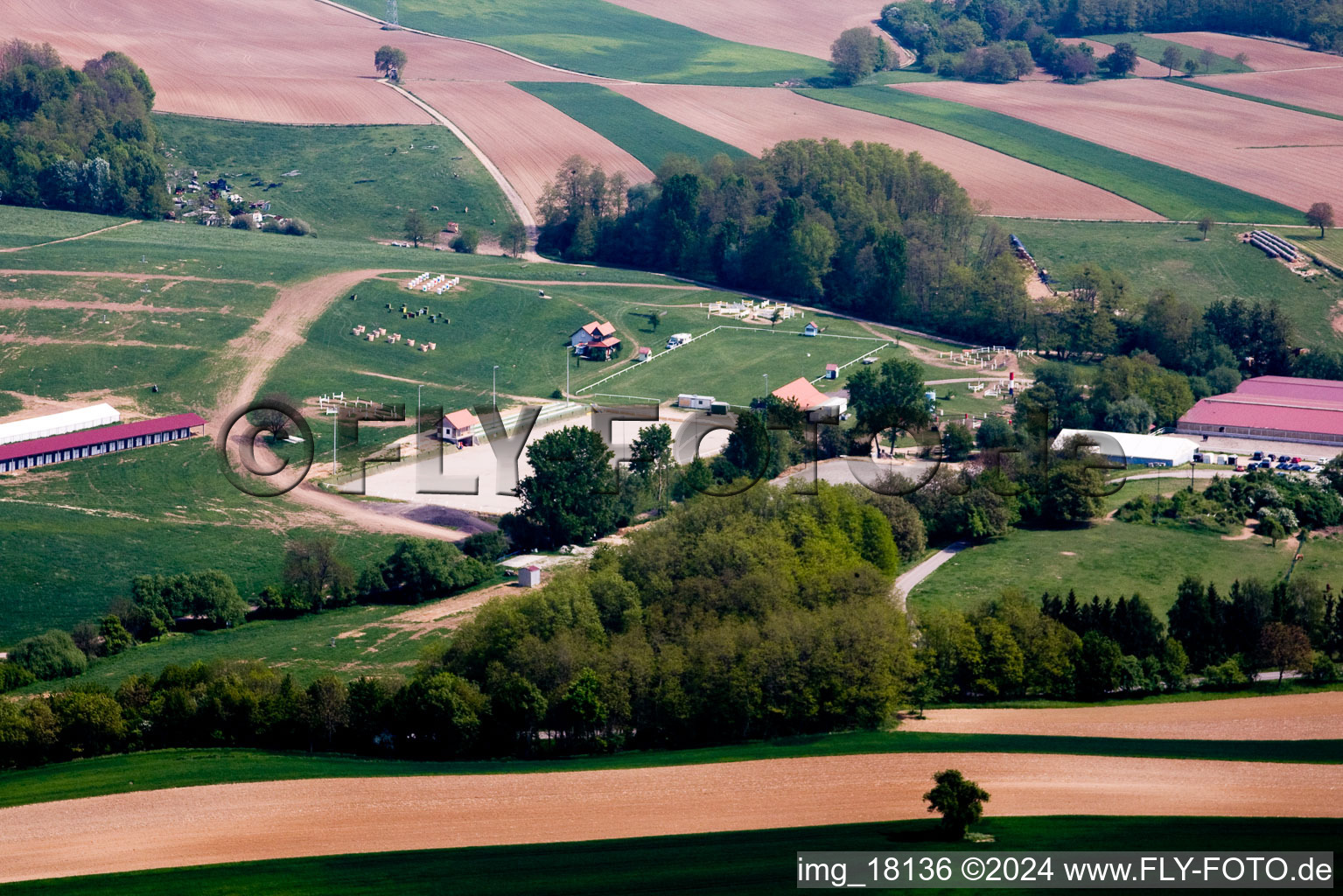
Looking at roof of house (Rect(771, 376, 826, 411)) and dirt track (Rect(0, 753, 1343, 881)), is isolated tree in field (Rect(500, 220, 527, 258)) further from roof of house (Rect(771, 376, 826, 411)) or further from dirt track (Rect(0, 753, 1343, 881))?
dirt track (Rect(0, 753, 1343, 881))

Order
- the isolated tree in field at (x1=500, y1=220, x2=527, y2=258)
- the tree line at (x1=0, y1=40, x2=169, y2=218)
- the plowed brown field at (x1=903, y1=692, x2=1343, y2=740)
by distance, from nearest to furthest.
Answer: the plowed brown field at (x1=903, y1=692, x2=1343, y2=740)
the isolated tree in field at (x1=500, y1=220, x2=527, y2=258)
the tree line at (x1=0, y1=40, x2=169, y2=218)

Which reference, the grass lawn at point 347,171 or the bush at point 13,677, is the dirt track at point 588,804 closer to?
the bush at point 13,677

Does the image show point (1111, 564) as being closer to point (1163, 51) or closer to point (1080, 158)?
point (1080, 158)

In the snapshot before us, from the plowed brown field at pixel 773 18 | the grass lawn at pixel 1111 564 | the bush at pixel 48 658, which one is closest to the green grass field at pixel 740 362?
the grass lawn at pixel 1111 564

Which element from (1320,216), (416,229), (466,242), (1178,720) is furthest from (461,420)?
(1320,216)

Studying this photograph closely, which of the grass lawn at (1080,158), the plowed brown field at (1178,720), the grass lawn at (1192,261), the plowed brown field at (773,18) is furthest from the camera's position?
the plowed brown field at (773,18)

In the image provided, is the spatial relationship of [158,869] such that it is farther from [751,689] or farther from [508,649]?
[751,689]

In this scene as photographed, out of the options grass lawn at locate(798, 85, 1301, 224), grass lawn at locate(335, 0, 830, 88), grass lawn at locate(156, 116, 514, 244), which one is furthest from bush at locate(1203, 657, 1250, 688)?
grass lawn at locate(335, 0, 830, 88)
